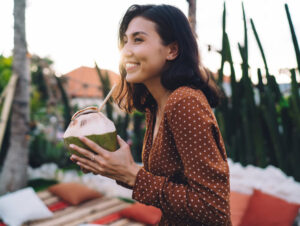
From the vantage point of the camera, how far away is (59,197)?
12.6ft

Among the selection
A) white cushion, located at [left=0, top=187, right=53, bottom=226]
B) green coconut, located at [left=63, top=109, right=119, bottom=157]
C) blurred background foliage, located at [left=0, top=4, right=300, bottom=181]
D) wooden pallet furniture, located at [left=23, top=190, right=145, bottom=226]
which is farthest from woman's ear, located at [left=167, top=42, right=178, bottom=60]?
white cushion, located at [left=0, top=187, right=53, bottom=226]

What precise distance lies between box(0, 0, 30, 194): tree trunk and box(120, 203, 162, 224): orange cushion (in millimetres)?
1654

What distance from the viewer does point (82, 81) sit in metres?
7.83

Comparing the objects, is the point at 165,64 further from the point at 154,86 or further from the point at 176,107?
the point at 176,107

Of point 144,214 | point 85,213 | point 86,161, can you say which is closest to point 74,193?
point 85,213

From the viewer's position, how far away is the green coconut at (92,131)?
1.01 m

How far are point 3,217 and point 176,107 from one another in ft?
9.70

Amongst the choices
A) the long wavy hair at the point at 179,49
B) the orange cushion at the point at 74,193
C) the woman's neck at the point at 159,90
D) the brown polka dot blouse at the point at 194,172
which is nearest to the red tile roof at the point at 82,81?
the woman's neck at the point at 159,90

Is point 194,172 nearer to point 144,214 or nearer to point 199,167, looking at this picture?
point 199,167

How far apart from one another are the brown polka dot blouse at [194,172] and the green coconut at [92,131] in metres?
0.18

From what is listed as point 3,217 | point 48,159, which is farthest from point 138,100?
point 48,159

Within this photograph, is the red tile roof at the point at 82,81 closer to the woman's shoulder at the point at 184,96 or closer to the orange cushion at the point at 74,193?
the woman's shoulder at the point at 184,96

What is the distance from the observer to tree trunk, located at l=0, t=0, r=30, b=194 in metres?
3.76

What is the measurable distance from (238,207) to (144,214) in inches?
38.5
